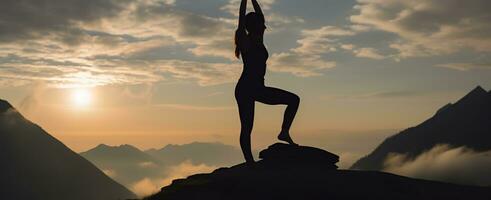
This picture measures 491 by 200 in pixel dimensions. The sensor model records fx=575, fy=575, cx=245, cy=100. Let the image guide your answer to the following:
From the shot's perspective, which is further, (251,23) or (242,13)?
(251,23)

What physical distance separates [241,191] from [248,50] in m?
4.31

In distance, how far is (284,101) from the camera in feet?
53.4

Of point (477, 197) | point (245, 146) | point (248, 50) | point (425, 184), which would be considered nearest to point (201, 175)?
point (245, 146)

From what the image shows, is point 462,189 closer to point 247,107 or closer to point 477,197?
point 477,197

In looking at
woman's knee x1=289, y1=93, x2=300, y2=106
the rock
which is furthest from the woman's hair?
the rock

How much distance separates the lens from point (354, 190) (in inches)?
555

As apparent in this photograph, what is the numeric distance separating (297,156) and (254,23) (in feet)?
13.5

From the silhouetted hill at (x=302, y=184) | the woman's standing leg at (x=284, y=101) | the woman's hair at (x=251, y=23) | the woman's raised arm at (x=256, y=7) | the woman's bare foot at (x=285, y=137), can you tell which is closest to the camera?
the silhouetted hill at (x=302, y=184)

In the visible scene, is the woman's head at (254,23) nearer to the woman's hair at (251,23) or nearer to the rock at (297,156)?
the woman's hair at (251,23)

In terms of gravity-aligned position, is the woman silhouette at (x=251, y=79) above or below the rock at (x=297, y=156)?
above

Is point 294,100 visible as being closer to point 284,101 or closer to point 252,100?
point 284,101

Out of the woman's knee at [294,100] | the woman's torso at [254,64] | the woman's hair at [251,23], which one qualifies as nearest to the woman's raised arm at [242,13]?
the woman's hair at [251,23]

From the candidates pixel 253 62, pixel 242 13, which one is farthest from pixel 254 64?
pixel 242 13

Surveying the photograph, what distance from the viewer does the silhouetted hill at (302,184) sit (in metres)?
13.7
